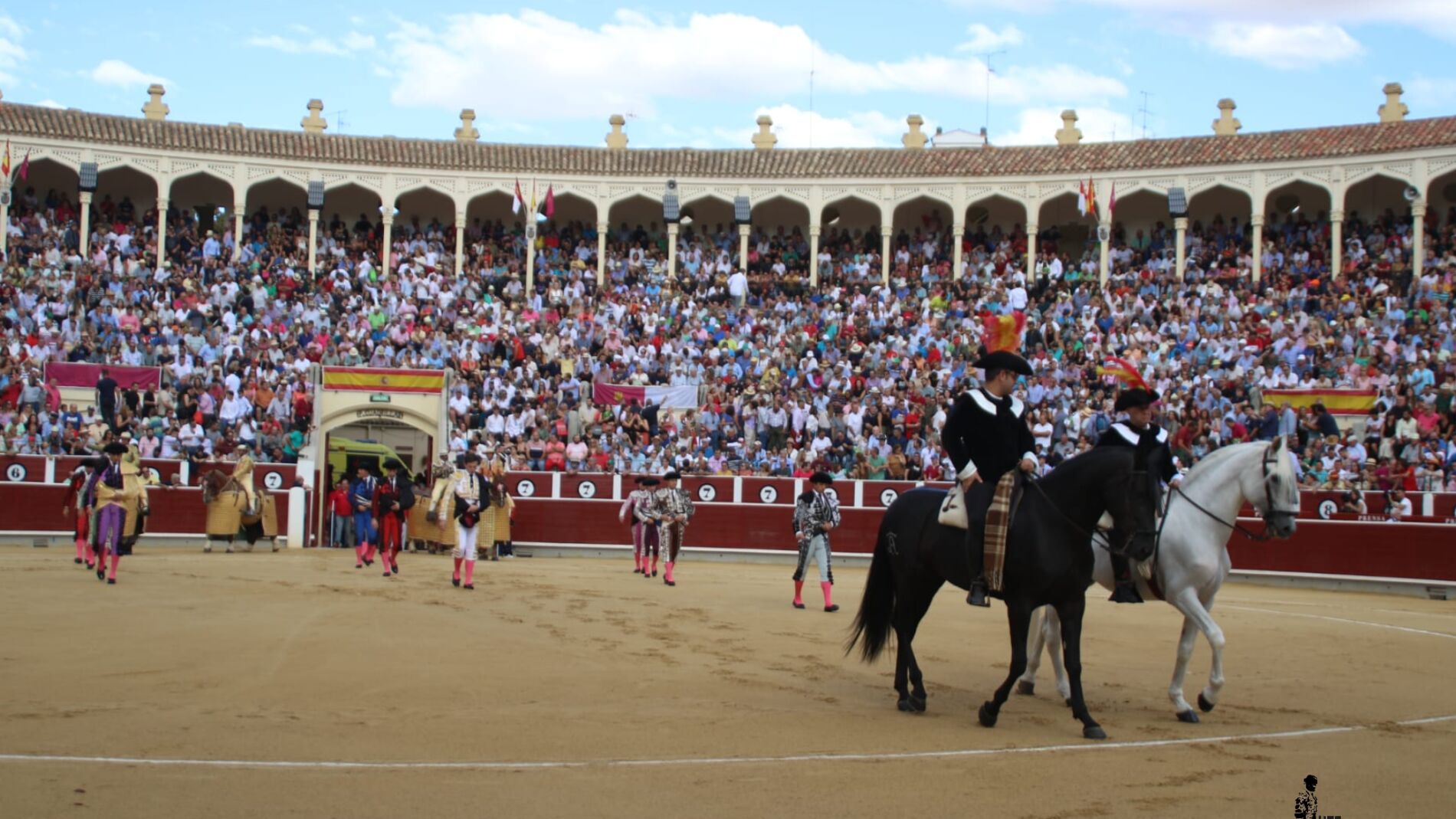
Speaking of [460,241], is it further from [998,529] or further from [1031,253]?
[998,529]

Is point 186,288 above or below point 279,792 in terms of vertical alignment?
above

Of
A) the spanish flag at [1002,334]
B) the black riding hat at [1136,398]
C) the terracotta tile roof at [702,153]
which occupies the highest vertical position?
the terracotta tile roof at [702,153]

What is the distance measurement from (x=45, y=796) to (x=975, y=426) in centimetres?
516

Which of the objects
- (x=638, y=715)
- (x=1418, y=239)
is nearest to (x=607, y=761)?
(x=638, y=715)

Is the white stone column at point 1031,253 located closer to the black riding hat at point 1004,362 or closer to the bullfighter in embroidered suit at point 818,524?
the bullfighter in embroidered suit at point 818,524

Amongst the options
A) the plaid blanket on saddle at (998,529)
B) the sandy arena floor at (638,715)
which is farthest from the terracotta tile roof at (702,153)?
the plaid blanket on saddle at (998,529)

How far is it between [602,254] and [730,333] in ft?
17.2

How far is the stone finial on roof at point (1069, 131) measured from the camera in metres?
35.6

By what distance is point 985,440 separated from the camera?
329 inches

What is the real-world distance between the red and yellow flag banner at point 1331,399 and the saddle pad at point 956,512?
17.1 m

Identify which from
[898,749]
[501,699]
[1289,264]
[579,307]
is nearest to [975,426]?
[898,749]

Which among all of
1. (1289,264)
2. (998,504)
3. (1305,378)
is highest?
(1289,264)

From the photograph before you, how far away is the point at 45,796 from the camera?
18.8ft

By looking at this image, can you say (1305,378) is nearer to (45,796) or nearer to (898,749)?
(898,749)
